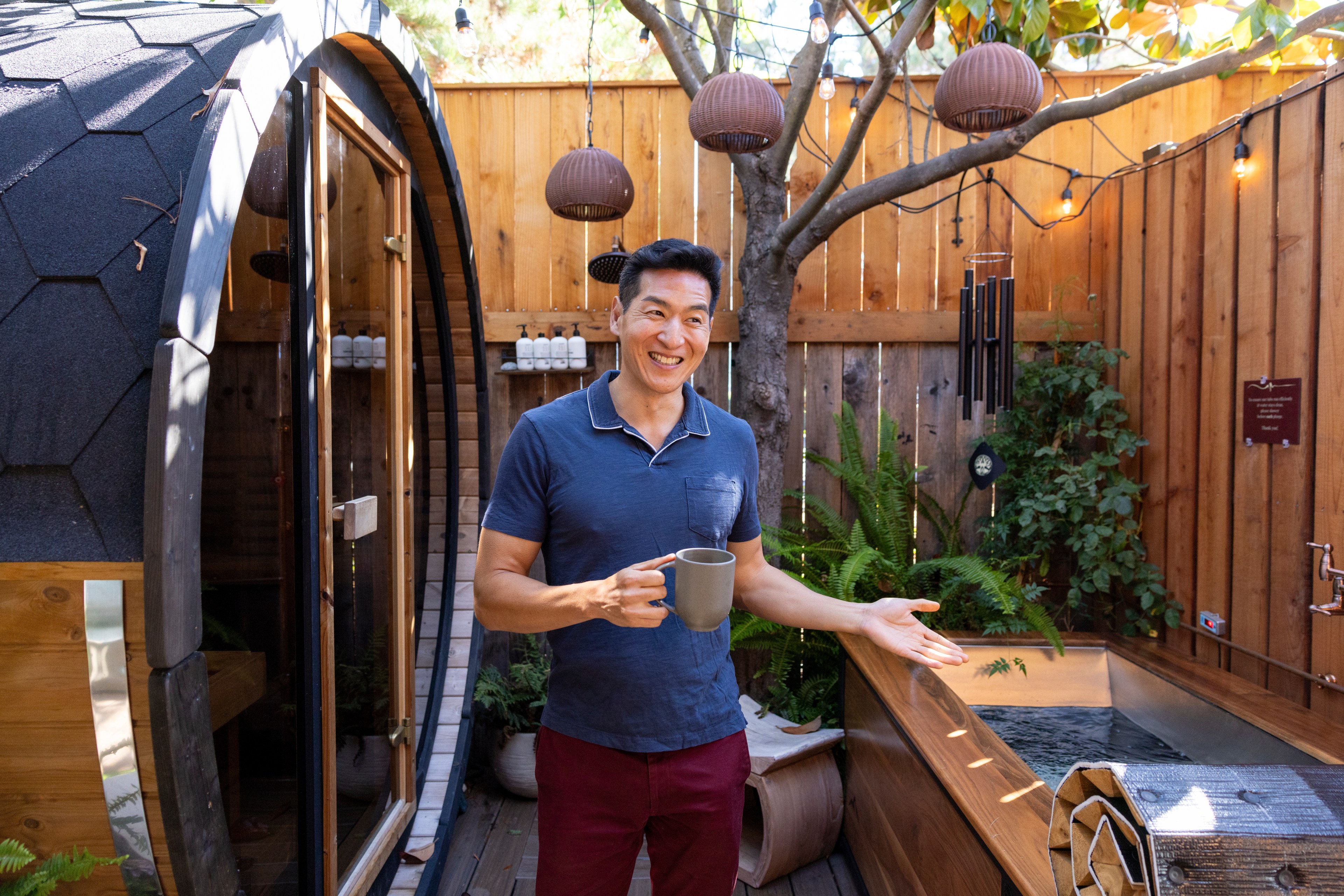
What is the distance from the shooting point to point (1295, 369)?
2.44 meters

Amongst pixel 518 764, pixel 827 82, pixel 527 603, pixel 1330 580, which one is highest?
pixel 827 82

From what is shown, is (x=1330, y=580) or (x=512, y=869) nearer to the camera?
(x=1330, y=580)

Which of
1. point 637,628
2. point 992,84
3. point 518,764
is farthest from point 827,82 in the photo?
point 518,764

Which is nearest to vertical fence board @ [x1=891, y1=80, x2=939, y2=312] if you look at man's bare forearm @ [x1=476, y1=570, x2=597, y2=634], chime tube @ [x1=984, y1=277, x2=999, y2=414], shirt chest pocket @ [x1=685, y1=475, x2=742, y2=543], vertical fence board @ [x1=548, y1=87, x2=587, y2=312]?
chime tube @ [x1=984, y1=277, x2=999, y2=414]

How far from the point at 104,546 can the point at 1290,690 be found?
10.3ft

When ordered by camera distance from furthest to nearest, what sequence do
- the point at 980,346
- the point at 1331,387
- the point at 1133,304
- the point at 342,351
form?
1. the point at 1133,304
2. the point at 980,346
3. the point at 1331,387
4. the point at 342,351

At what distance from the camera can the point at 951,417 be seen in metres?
3.75

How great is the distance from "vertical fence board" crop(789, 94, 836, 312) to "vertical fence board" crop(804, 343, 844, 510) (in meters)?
0.22

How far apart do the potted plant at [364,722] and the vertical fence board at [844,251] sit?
8.20 feet

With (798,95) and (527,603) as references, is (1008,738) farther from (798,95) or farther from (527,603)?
(798,95)

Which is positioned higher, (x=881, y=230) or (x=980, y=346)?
(x=881, y=230)

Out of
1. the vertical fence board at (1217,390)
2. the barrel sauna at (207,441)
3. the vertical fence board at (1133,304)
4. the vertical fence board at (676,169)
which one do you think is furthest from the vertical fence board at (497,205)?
the vertical fence board at (1217,390)

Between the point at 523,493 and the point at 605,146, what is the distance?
8.99ft

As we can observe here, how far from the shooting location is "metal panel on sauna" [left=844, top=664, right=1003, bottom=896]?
168cm
